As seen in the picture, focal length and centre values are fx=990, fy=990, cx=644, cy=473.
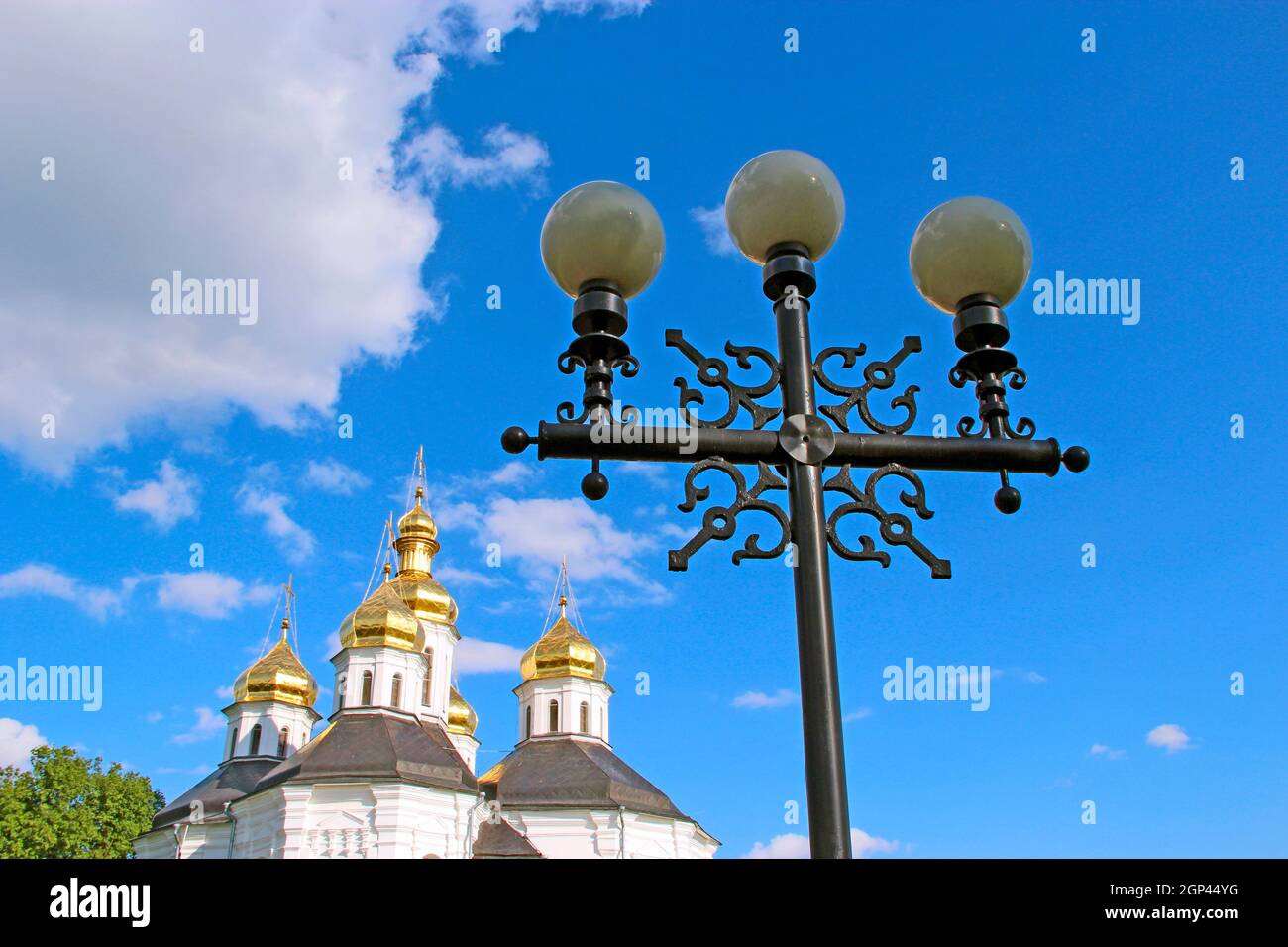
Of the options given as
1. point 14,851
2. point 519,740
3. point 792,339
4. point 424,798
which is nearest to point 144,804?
point 14,851

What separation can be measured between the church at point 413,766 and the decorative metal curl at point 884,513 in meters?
21.3

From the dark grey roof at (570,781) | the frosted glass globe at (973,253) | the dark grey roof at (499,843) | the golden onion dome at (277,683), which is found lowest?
the dark grey roof at (499,843)

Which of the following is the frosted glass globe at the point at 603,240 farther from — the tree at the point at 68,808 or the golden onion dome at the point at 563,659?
the tree at the point at 68,808

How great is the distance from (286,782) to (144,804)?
21.1 meters

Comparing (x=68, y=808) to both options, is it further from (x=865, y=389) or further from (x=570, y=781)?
(x=865, y=389)

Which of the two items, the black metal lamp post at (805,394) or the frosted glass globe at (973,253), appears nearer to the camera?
the black metal lamp post at (805,394)

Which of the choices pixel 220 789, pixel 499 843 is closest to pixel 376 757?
pixel 499 843

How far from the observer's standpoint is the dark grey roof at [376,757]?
26.7 m

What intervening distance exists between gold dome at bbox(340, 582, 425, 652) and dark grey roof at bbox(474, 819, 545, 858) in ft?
21.6

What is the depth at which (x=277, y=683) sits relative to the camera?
125 ft

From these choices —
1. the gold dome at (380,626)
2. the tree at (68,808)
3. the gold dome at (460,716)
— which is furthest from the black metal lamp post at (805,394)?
the tree at (68,808)

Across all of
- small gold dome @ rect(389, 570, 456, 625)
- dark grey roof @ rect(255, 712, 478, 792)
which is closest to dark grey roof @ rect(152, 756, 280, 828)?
dark grey roof @ rect(255, 712, 478, 792)

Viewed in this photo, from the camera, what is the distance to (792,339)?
378 cm
